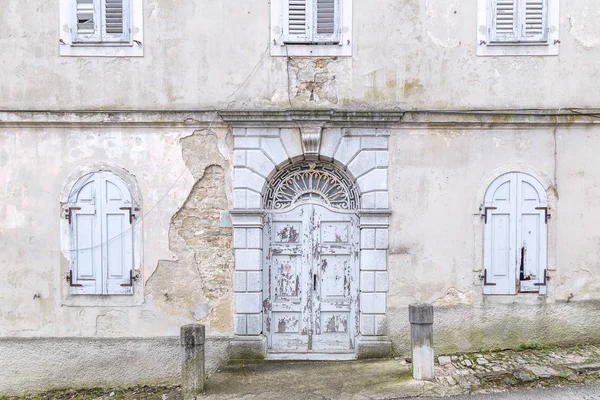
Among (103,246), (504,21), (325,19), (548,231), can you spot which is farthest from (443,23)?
(103,246)

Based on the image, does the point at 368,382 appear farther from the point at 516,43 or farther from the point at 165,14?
the point at 165,14

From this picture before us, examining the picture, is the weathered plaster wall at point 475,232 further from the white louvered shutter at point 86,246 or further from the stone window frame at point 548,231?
the white louvered shutter at point 86,246

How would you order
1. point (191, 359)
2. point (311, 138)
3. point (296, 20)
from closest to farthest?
point (191, 359) → point (311, 138) → point (296, 20)

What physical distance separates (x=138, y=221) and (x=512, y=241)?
512 cm

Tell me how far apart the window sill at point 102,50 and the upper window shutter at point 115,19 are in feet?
0.36

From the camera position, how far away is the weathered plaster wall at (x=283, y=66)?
662 centimetres

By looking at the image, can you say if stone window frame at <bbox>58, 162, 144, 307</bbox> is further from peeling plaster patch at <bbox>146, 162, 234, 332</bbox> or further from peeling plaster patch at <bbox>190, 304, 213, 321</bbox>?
peeling plaster patch at <bbox>190, 304, 213, 321</bbox>

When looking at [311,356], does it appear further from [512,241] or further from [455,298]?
[512,241]

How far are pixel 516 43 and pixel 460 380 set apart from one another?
4.46 metres

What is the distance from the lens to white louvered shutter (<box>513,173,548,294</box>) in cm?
672

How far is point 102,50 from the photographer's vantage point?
6.61 meters

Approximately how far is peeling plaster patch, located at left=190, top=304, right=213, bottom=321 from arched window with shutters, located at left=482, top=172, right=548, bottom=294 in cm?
380

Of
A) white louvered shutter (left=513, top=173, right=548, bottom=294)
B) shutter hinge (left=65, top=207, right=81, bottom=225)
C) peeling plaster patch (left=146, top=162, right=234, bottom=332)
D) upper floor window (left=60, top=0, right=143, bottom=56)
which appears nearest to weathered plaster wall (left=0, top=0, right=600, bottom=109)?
upper floor window (left=60, top=0, right=143, bottom=56)

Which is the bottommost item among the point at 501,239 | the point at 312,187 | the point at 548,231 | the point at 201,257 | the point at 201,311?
the point at 201,311
